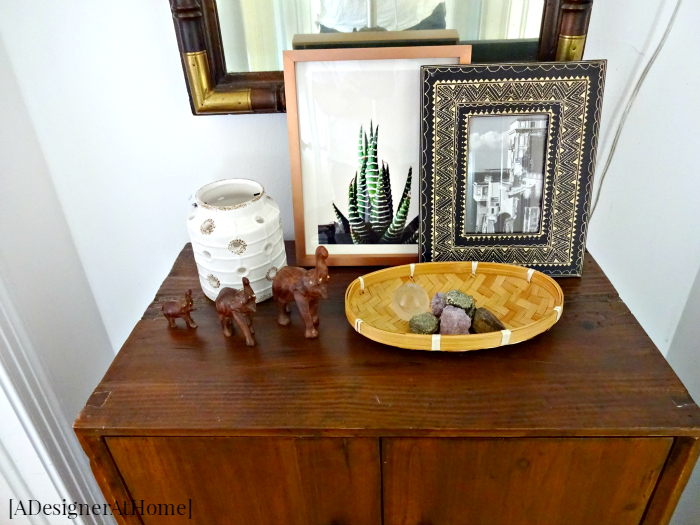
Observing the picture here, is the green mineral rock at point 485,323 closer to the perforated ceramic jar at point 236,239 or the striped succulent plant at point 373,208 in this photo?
the striped succulent plant at point 373,208

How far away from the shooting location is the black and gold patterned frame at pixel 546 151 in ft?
2.49

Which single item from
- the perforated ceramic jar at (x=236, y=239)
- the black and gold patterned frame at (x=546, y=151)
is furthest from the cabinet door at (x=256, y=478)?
the black and gold patterned frame at (x=546, y=151)

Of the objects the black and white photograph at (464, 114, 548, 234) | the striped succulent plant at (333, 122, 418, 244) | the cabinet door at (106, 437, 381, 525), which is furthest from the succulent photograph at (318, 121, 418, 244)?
the cabinet door at (106, 437, 381, 525)

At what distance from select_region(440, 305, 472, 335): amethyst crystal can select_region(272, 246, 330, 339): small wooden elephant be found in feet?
0.56

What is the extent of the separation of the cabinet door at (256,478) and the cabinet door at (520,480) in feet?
0.13

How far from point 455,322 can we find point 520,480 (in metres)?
0.22

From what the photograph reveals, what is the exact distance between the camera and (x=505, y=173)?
32.2 inches

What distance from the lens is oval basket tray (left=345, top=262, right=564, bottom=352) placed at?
696mm

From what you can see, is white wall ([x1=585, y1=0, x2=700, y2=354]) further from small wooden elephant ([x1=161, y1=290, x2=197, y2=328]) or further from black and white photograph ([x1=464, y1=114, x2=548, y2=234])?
small wooden elephant ([x1=161, y1=290, x2=197, y2=328])

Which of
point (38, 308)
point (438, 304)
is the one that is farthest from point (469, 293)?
point (38, 308)

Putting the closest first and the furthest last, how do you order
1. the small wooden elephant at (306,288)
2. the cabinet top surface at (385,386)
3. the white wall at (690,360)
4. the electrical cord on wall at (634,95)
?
the cabinet top surface at (385,386), the small wooden elephant at (306,288), the electrical cord on wall at (634,95), the white wall at (690,360)

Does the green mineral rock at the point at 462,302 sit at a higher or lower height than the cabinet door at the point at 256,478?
higher

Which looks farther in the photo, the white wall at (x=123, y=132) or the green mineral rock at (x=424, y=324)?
the white wall at (x=123, y=132)

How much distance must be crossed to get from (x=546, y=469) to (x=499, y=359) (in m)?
0.15
